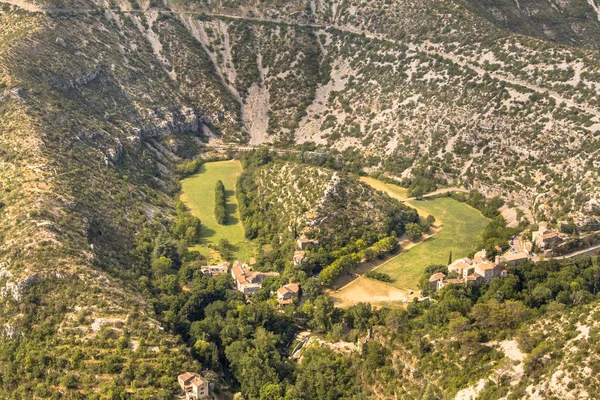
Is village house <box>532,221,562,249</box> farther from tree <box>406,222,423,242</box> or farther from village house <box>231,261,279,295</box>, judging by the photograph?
village house <box>231,261,279,295</box>

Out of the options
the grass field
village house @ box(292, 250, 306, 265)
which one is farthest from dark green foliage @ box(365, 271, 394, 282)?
the grass field

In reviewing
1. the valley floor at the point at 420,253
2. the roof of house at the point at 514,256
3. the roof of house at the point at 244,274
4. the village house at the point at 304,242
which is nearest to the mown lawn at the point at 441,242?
the valley floor at the point at 420,253

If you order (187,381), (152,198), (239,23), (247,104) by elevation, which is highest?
(239,23)

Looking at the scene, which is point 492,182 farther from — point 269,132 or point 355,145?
point 269,132

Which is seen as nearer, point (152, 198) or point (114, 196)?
point (114, 196)

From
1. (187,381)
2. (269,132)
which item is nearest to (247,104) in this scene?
(269,132)

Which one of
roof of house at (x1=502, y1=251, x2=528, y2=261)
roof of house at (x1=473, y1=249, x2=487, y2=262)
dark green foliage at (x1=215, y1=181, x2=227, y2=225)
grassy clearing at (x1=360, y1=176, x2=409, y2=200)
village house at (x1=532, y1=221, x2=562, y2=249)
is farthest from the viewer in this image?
grassy clearing at (x1=360, y1=176, x2=409, y2=200)

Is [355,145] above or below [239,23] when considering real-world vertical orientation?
below
